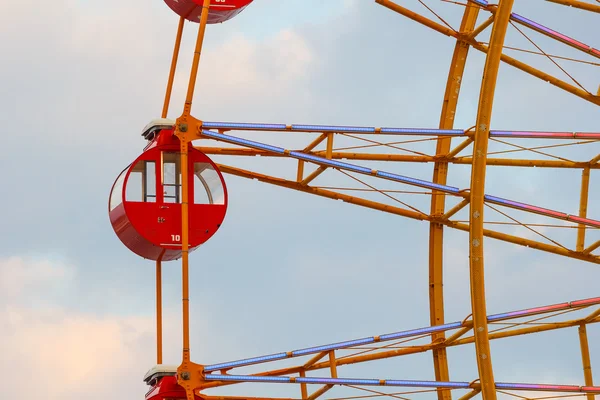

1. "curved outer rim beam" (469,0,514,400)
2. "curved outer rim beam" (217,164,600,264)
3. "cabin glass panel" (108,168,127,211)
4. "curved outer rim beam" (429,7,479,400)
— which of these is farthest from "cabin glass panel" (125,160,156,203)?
"curved outer rim beam" (429,7,479,400)

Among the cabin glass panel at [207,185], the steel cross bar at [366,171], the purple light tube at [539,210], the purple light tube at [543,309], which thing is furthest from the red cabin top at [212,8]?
the purple light tube at [543,309]

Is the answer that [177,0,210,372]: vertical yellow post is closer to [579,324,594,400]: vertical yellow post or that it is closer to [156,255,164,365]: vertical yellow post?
[156,255,164,365]: vertical yellow post

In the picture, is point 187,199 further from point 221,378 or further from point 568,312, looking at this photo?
point 568,312

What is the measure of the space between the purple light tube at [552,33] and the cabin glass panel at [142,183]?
8415 mm

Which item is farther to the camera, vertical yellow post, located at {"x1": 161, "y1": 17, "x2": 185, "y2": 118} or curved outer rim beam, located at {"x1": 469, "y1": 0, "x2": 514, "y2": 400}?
vertical yellow post, located at {"x1": 161, "y1": 17, "x2": 185, "y2": 118}

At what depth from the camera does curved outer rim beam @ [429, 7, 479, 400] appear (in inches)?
1703

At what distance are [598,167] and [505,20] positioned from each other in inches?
350

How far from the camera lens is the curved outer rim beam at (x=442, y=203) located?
43250mm

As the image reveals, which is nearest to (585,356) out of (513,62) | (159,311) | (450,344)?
(450,344)

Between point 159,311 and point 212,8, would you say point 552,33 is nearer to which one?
point 212,8

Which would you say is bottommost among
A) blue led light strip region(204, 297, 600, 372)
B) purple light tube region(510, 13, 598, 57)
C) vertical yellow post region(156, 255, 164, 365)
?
blue led light strip region(204, 297, 600, 372)

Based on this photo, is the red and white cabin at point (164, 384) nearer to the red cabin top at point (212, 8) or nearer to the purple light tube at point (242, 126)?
the purple light tube at point (242, 126)

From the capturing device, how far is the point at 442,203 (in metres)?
43.8

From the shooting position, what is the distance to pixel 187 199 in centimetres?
3838
